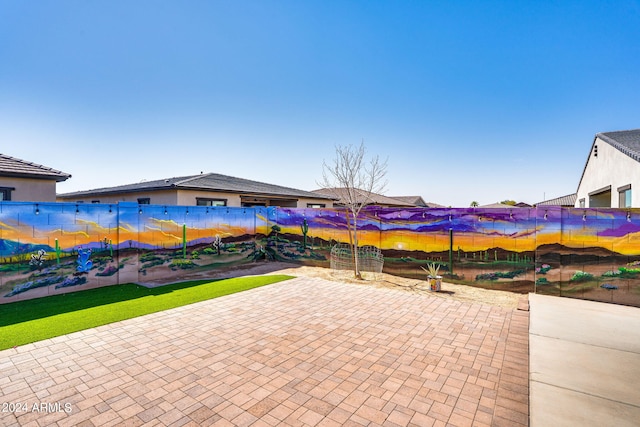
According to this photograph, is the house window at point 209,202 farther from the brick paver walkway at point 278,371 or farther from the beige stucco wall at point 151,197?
the brick paver walkway at point 278,371

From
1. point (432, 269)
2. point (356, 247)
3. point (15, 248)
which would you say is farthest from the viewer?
point (356, 247)

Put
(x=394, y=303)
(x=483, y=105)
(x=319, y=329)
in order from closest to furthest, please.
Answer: (x=319, y=329) < (x=394, y=303) < (x=483, y=105)

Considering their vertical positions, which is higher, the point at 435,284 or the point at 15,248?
the point at 15,248

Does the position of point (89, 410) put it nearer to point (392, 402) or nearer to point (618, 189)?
point (392, 402)

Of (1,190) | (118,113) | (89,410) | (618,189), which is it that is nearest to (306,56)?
(118,113)

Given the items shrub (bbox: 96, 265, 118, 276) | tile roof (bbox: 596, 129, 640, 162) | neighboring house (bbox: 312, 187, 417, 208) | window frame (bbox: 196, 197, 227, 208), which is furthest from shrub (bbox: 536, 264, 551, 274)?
window frame (bbox: 196, 197, 227, 208)

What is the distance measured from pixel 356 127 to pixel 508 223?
27.7ft

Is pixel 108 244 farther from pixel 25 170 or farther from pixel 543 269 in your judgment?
pixel 543 269

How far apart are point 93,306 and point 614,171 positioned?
64.7ft

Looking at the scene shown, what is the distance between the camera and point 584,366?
4211mm

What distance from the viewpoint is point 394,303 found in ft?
24.5

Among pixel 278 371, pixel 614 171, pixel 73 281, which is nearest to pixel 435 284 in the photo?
pixel 278 371

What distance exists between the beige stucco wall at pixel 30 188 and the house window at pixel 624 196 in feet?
71.7

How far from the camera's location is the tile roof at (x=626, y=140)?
1097cm
